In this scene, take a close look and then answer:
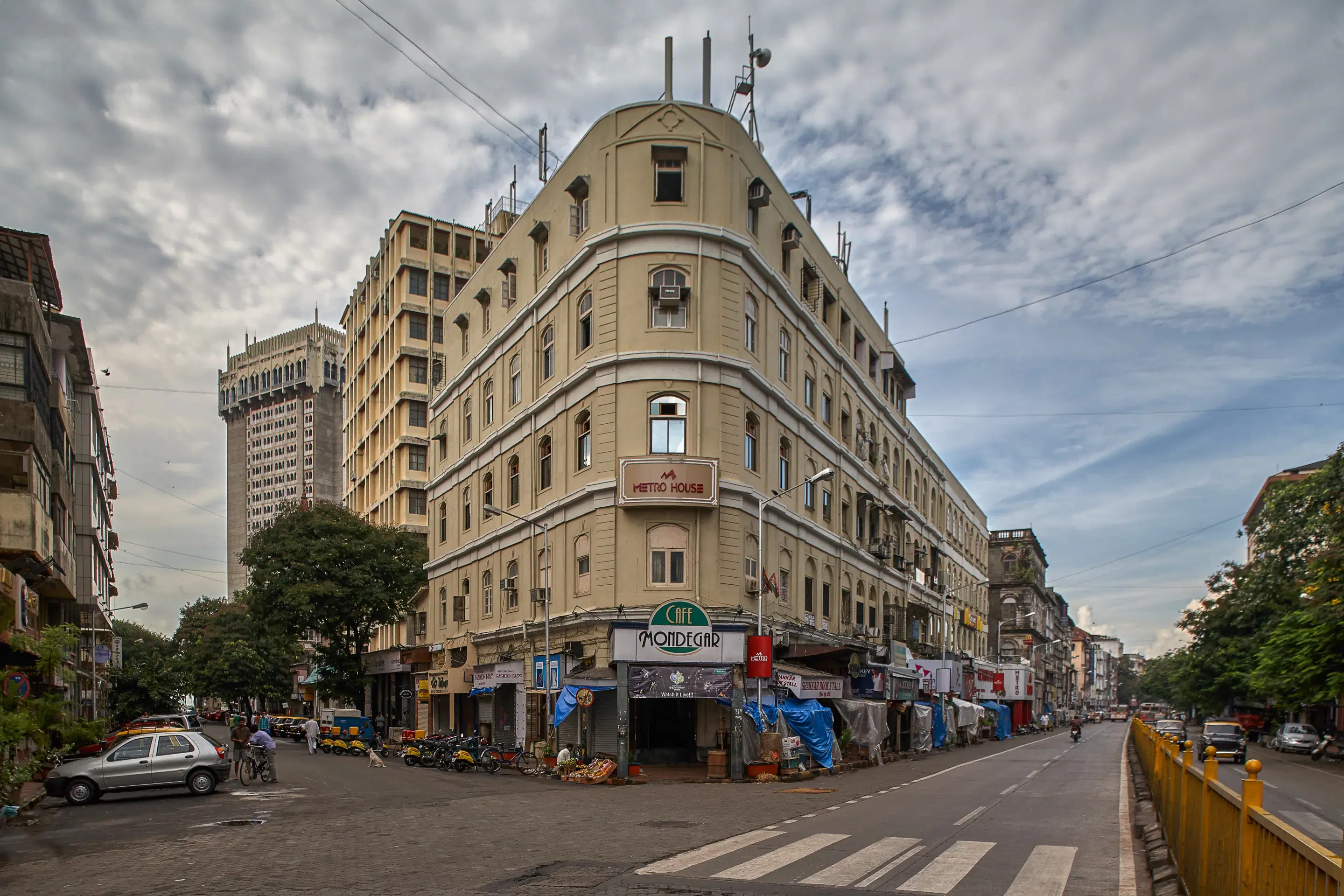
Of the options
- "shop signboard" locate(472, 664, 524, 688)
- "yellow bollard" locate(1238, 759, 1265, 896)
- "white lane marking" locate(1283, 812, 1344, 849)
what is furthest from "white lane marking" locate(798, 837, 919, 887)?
"shop signboard" locate(472, 664, 524, 688)

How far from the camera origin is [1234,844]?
6.82 meters

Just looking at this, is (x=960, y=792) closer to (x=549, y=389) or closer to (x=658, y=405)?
(x=658, y=405)

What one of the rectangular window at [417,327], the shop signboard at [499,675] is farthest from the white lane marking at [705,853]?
the rectangular window at [417,327]

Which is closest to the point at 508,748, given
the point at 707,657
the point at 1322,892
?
the point at 707,657

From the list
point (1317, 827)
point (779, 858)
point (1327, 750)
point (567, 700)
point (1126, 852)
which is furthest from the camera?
point (1327, 750)

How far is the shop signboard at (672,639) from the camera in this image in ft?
92.4

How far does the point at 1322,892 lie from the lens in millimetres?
4512

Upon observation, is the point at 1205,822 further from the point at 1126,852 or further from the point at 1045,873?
the point at 1126,852

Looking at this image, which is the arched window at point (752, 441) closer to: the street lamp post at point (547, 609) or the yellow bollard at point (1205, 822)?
the street lamp post at point (547, 609)

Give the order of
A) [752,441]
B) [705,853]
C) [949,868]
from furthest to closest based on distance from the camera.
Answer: [752,441] → [705,853] → [949,868]

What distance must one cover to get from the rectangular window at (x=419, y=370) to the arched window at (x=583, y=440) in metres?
37.5

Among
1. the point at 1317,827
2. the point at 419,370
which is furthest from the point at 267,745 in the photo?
the point at 419,370

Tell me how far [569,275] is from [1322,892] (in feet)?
103

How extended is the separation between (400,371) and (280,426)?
4873 inches
